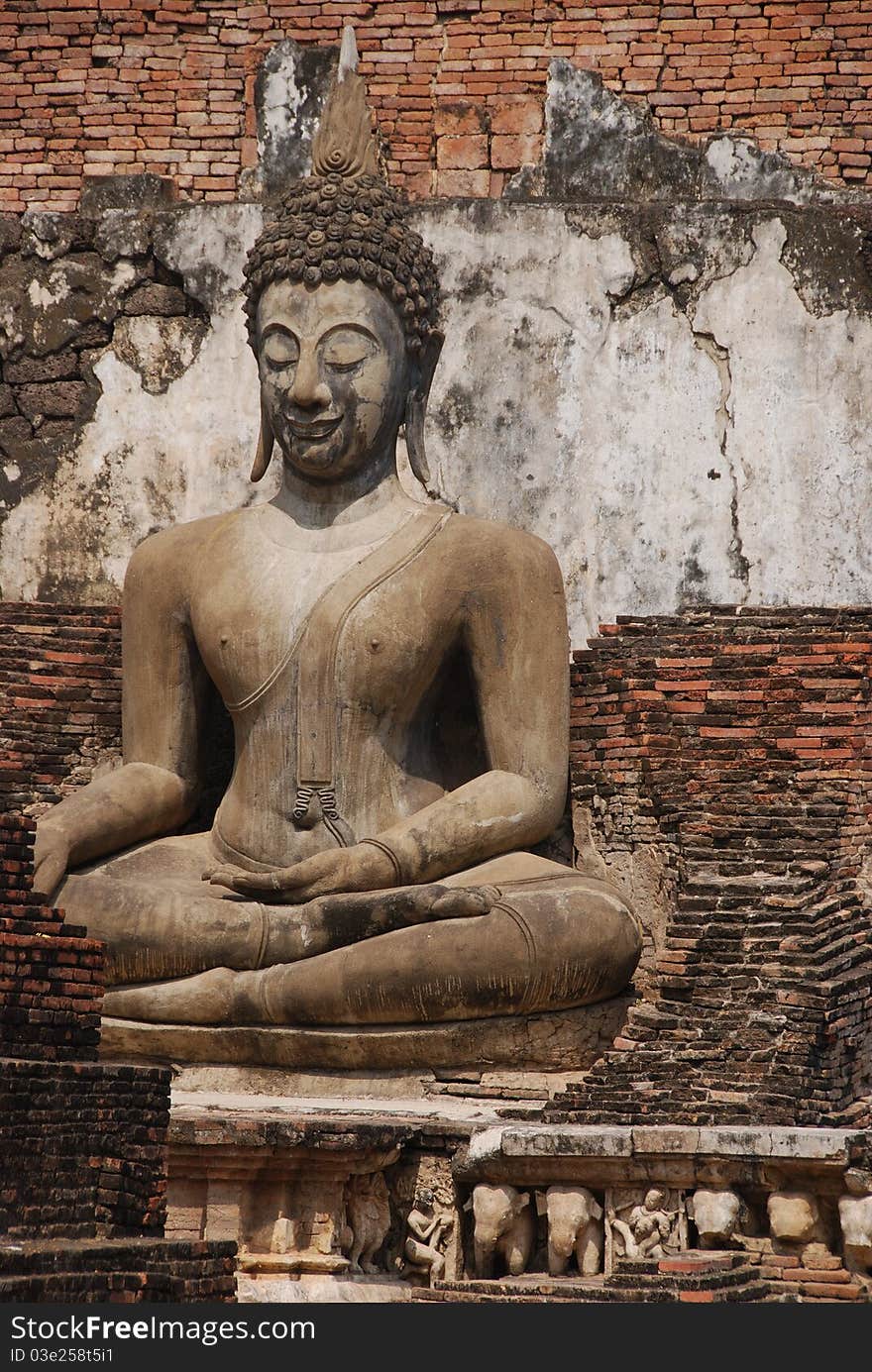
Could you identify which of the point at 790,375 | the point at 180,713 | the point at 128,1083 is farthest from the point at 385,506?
the point at 128,1083

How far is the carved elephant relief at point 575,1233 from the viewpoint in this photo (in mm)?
9445

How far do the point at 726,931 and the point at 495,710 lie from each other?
54.3 inches

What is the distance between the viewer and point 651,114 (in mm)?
13812

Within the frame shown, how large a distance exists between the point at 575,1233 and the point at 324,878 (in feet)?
7.49

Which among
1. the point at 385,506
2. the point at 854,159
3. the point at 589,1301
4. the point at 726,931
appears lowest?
the point at 589,1301

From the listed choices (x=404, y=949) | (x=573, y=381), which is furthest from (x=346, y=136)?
(x=404, y=949)

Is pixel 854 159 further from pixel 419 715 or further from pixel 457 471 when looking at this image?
pixel 419 715

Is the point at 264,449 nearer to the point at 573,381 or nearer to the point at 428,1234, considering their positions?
the point at 573,381

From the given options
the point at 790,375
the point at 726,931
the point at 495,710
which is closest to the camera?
the point at 726,931

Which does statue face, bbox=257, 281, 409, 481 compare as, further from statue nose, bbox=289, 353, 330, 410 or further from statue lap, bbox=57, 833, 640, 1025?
statue lap, bbox=57, 833, 640, 1025

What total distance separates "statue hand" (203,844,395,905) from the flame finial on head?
9.31 ft

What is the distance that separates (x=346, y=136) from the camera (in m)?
12.3

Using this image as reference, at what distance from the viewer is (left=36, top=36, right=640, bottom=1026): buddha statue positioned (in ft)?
36.4

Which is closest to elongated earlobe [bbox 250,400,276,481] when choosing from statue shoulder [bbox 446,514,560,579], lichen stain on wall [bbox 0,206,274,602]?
statue shoulder [bbox 446,514,560,579]
